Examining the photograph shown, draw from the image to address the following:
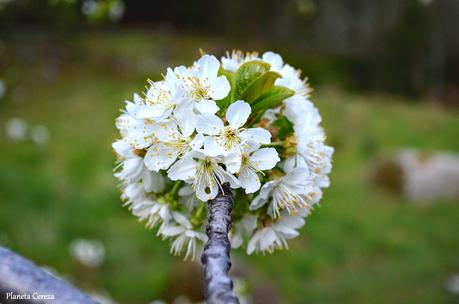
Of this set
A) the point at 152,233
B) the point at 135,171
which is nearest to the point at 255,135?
the point at 135,171

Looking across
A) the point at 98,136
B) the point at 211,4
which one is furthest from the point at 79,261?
the point at 211,4

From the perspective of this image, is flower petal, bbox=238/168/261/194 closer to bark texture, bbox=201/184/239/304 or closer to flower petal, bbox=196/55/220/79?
bark texture, bbox=201/184/239/304

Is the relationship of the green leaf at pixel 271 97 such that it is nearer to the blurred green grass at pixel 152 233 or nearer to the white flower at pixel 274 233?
the white flower at pixel 274 233

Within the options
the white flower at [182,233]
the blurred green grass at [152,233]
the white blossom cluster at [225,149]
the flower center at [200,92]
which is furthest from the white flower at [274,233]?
the blurred green grass at [152,233]

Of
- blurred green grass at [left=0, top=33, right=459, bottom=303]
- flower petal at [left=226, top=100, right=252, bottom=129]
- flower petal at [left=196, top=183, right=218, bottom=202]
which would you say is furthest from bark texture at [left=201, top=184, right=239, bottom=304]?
blurred green grass at [left=0, top=33, right=459, bottom=303]

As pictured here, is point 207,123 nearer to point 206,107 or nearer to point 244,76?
point 206,107
